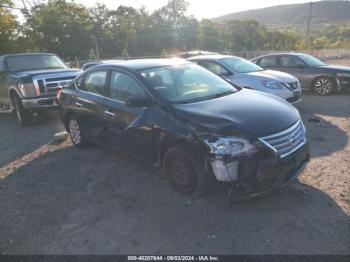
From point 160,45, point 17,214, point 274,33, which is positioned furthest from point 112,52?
point 17,214

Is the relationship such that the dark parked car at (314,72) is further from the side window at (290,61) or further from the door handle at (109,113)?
the door handle at (109,113)

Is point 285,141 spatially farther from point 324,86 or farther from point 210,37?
point 210,37

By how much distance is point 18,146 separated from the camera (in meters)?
7.00

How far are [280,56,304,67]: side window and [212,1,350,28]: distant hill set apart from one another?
402 feet

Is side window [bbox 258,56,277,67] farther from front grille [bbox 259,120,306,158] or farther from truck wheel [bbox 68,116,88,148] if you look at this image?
front grille [bbox 259,120,306,158]

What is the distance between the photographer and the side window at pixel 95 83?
5348 mm

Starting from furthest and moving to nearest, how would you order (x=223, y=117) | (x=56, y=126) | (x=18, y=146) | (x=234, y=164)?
(x=56, y=126) < (x=18, y=146) < (x=223, y=117) < (x=234, y=164)

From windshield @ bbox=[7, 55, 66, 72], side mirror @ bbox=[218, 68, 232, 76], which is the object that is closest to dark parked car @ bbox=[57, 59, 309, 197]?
side mirror @ bbox=[218, 68, 232, 76]

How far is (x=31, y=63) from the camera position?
31.2 feet

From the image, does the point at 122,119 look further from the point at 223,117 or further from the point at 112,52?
the point at 112,52

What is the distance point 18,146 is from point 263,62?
8.43 m

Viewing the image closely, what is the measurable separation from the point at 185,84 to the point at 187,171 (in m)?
1.35

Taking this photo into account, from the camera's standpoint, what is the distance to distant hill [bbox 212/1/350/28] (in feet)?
415

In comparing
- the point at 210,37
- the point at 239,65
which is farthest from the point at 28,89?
the point at 210,37
